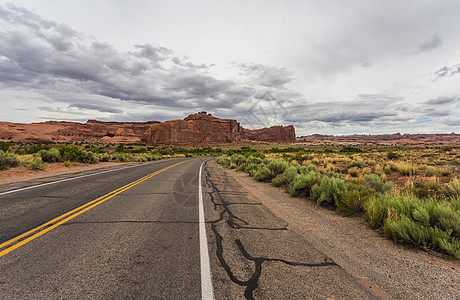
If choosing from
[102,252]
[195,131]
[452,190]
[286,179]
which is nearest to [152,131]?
[195,131]

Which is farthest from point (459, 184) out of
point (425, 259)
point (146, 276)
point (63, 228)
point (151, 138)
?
point (151, 138)

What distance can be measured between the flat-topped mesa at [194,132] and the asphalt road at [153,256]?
11716 cm

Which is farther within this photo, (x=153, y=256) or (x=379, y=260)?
(x=379, y=260)

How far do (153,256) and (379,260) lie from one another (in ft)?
12.0

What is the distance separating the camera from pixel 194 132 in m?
126

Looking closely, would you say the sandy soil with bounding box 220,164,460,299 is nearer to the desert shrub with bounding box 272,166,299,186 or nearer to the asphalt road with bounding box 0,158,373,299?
the asphalt road with bounding box 0,158,373,299

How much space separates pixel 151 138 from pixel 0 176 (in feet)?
394

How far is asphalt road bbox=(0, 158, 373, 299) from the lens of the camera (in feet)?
8.14

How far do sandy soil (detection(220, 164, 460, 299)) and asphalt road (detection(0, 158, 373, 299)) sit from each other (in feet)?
0.93

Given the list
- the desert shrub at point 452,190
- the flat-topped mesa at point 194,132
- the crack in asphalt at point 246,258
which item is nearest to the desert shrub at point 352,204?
the crack in asphalt at point 246,258

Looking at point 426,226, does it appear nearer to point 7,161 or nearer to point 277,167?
point 277,167

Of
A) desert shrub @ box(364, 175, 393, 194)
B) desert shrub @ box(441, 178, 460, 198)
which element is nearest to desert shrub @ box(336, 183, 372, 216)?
desert shrub @ box(364, 175, 393, 194)

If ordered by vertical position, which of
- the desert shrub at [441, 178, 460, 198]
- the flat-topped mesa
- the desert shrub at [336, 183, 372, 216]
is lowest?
the desert shrub at [336, 183, 372, 216]

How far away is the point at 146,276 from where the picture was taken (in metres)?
2.75
